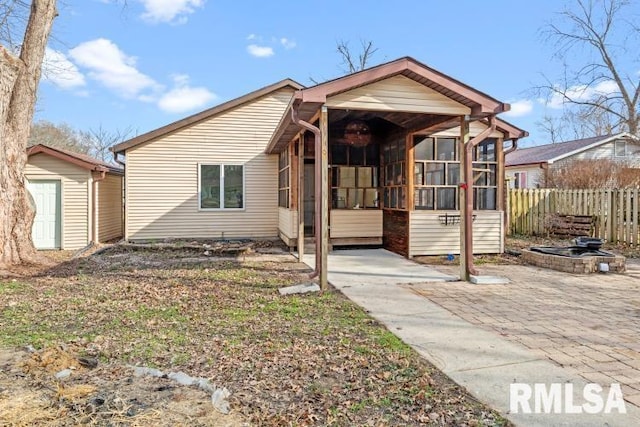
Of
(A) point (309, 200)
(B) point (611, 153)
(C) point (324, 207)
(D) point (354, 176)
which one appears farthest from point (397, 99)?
(B) point (611, 153)

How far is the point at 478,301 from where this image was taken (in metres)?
5.43

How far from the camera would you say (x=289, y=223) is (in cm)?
1027

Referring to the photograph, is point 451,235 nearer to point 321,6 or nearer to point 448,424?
point 448,424

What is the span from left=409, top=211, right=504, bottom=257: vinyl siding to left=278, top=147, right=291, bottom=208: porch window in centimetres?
334

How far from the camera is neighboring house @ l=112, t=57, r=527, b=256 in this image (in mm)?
6371

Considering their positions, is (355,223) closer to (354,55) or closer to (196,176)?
(196,176)

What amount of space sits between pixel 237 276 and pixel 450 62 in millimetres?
16414

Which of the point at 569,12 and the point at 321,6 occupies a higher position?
the point at 569,12

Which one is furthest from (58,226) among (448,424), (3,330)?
(448,424)

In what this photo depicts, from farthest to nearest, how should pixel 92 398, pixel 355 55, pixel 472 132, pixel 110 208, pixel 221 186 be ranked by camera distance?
pixel 355 55 < pixel 110 208 < pixel 221 186 < pixel 472 132 < pixel 92 398

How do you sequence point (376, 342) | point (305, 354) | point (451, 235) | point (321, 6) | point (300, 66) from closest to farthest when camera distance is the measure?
point (305, 354)
point (376, 342)
point (451, 235)
point (321, 6)
point (300, 66)

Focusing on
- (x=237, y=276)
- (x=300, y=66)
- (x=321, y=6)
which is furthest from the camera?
(x=300, y=66)

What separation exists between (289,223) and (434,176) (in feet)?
11.9

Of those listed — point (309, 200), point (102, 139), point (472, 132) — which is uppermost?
point (102, 139)
